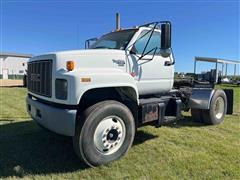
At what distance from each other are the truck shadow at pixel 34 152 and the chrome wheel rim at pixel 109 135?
0.43 meters

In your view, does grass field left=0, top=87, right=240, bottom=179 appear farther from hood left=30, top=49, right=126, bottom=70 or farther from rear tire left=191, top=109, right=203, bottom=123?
hood left=30, top=49, right=126, bottom=70

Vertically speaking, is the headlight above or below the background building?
below

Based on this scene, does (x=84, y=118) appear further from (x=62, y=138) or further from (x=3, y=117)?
(x=3, y=117)

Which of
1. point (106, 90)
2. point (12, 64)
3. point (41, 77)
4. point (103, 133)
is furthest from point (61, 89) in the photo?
point (12, 64)

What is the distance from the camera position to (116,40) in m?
4.88

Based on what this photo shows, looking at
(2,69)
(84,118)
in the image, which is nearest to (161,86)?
(84,118)

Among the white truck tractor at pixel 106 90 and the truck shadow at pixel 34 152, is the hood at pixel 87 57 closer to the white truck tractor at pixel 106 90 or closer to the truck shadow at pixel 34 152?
the white truck tractor at pixel 106 90

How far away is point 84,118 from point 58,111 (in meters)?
0.38

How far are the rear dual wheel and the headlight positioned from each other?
176 inches

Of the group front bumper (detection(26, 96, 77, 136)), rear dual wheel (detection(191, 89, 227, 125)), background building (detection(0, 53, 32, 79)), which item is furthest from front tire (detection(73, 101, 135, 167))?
background building (detection(0, 53, 32, 79))

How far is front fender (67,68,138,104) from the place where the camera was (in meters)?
3.43

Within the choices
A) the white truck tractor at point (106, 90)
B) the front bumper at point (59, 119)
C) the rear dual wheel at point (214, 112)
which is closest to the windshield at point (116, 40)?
the white truck tractor at point (106, 90)

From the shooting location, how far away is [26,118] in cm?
703

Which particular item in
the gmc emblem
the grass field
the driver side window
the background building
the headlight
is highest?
the background building
